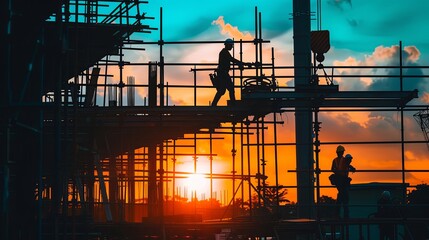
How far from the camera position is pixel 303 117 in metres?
22.0

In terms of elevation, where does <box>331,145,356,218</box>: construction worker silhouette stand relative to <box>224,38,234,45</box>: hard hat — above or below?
below

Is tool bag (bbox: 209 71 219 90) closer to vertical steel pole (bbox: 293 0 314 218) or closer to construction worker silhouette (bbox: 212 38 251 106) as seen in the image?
construction worker silhouette (bbox: 212 38 251 106)

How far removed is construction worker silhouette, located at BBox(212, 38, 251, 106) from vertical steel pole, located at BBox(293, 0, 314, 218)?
71.7 inches

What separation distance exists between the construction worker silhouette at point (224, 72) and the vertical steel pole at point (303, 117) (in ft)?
5.98

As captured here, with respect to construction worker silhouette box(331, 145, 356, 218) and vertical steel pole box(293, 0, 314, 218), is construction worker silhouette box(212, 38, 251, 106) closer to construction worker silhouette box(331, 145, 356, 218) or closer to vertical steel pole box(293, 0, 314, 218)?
vertical steel pole box(293, 0, 314, 218)

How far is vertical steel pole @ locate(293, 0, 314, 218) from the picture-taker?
21.6 meters

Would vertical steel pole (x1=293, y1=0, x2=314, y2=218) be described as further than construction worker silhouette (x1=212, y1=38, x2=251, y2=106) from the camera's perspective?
Yes

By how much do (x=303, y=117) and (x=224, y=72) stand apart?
2672 millimetres

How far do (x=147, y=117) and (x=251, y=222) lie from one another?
159 inches

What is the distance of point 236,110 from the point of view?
65.1 ft

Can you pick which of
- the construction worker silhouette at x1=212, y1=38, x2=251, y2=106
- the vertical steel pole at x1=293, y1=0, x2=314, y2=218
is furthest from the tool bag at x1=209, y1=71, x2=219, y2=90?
the vertical steel pole at x1=293, y1=0, x2=314, y2=218

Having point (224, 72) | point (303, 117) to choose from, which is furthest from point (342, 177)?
point (224, 72)

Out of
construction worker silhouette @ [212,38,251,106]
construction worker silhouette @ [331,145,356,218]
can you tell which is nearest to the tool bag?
construction worker silhouette @ [212,38,251,106]

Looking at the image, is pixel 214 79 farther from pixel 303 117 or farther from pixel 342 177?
pixel 342 177
